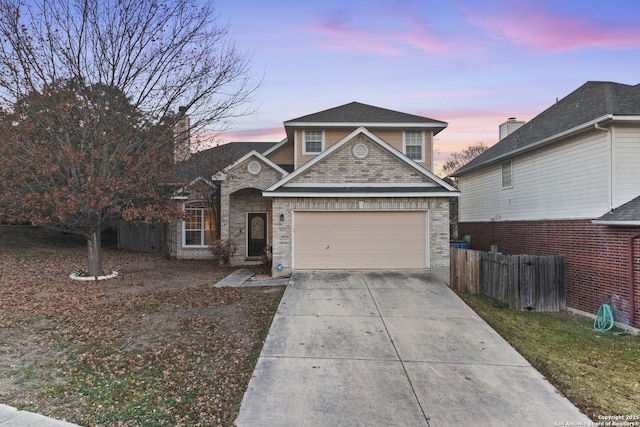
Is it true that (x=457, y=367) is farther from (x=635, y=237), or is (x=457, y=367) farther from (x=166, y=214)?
(x=166, y=214)

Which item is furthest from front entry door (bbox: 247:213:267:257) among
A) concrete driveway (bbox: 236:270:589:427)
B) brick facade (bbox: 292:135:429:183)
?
concrete driveway (bbox: 236:270:589:427)

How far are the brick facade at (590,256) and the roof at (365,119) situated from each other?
5726 millimetres

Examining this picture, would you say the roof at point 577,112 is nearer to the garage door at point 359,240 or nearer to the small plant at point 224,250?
the garage door at point 359,240

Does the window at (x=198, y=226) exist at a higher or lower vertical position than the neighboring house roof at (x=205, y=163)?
lower

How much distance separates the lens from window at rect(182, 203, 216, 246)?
17344 millimetres

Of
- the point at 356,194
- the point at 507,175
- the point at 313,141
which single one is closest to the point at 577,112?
the point at 507,175

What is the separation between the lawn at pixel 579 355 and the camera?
4844 millimetres

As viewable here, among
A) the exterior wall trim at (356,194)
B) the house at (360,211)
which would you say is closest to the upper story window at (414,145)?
the house at (360,211)

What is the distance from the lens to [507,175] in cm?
1494

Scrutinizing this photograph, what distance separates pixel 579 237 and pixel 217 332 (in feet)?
33.4

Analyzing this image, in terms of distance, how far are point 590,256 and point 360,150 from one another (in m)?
7.25

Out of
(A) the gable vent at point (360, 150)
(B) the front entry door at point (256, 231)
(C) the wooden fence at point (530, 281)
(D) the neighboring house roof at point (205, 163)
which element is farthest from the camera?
(B) the front entry door at point (256, 231)

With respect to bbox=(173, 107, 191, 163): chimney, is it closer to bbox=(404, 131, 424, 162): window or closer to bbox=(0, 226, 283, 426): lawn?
bbox=(0, 226, 283, 426): lawn

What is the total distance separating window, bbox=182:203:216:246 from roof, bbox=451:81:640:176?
42.6 feet
